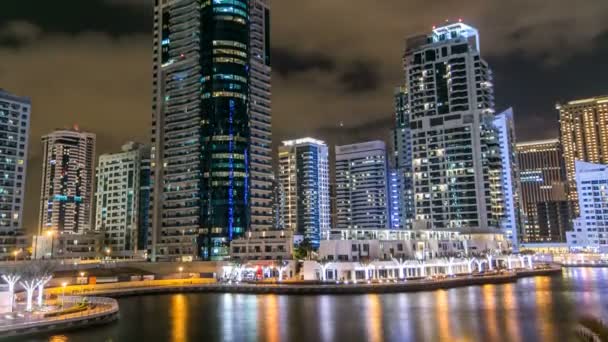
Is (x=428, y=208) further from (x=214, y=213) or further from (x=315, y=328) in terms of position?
(x=315, y=328)

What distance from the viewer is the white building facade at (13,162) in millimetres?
161375

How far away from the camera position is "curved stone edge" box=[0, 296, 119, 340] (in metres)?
A: 54.5

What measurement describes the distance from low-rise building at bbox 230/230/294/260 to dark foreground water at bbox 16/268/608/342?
125ft

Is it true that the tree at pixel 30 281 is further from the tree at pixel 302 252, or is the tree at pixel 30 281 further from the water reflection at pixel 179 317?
the tree at pixel 302 252

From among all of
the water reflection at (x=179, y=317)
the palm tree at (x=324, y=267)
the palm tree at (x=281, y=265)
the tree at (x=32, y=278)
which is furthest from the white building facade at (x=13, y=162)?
the palm tree at (x=324, y=267)

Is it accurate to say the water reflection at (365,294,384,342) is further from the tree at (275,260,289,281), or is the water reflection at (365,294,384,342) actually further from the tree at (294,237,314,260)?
the tree at (294,237,314,260)

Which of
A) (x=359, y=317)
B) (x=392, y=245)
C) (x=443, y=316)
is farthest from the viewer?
(x=392, y=245)

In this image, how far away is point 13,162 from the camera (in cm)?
16688

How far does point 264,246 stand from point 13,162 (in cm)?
9120

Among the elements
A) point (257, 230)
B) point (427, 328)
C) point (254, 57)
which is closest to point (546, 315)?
point (427, 328)

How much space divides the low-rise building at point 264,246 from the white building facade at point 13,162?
232 feet

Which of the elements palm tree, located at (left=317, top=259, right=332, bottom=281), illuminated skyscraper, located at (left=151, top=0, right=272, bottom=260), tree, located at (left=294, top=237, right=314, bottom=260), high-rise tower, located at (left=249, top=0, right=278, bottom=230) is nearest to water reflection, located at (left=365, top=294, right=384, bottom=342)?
palm tree, located at (left=317, top=259, right=332, bottom=281)

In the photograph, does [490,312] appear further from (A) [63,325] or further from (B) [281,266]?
(B) [281,266]

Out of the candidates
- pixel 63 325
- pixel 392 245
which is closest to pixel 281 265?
pixel 392 245
